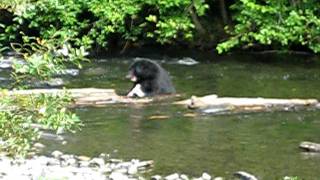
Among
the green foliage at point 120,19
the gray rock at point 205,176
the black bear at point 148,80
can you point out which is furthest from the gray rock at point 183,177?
the green foliage at point 120,19

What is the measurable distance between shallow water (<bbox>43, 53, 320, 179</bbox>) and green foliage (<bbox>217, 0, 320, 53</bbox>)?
5.96 feet

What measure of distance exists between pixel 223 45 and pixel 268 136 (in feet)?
24.7

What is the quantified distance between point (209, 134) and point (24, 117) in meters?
5.41

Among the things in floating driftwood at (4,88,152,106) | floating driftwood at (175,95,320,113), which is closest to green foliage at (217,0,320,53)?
floating driftwood at (4,88,152,106)

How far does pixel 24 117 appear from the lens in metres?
4.02

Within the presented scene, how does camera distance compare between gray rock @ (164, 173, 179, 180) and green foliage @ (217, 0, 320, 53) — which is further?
green foliage @ (217, 0, 320, 53)

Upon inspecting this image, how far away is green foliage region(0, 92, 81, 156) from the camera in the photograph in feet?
12.9

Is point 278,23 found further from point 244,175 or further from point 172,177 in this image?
point 172,177

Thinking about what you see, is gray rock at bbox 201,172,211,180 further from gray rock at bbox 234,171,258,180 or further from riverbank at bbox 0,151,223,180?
gray rock at bbox 234,171,258,180

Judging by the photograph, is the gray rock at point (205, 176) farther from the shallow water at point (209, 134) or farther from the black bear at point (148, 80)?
the black bear at point (148, 80)

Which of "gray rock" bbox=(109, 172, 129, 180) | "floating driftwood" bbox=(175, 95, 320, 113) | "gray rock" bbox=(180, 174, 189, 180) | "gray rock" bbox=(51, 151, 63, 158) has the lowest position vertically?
"gray rock" bbox=(180, 174, 189, 180)

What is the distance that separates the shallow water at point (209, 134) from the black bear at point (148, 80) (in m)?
0.36

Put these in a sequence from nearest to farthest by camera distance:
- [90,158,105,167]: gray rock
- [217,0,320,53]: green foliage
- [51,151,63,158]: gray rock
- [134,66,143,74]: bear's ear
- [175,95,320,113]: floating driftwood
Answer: [90,158,105,167]: gray rock, [51,151,63,158]: gray rock, [175,95,320,113]: floating driftwood, [134,66,143,74]: bear's ear, [217,0,320,53]: green foliage

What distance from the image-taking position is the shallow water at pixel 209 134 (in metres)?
7.64
